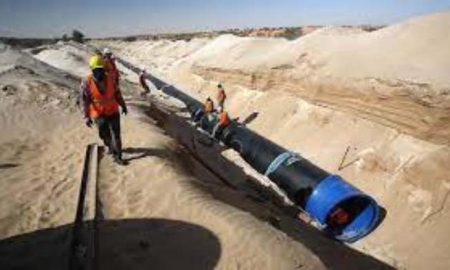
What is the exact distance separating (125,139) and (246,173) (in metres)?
3.93

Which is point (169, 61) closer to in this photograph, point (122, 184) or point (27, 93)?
point (27, 93)

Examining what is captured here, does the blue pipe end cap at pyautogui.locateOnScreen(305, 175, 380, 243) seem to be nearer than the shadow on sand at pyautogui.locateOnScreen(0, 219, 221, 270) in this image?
No

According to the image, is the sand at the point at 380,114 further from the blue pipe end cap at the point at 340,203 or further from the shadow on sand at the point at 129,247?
the shadow on sand at the point at 129,247

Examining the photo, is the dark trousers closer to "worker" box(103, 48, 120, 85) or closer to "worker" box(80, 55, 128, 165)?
"worker" box(80, 55, 128, 165)

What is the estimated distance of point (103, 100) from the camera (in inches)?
344

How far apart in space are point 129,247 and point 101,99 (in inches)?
136

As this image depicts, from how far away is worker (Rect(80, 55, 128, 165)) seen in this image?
27.9 feet

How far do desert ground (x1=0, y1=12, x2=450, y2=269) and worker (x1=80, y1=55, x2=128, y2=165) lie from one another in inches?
36.4

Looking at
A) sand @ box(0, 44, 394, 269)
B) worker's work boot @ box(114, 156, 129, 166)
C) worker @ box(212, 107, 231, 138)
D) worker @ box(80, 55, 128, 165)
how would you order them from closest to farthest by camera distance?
sand @ box(0, 44, 394, 269) < worker @ box(80, 55, 128, 165) < worker's work boot @ box(114, 156, 129, 166) < worker @ box(212, 107, 231, 138)

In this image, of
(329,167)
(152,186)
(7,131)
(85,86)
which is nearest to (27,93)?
(7,131)

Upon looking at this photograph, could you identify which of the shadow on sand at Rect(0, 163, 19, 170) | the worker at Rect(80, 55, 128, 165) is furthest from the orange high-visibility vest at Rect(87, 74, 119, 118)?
the shadow on sand at Rect(0, 163, 19, 170)

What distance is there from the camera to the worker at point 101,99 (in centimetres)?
850

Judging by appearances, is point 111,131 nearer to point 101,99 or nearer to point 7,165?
point 101,99

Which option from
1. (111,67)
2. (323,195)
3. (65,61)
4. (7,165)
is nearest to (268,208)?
(323,195)
